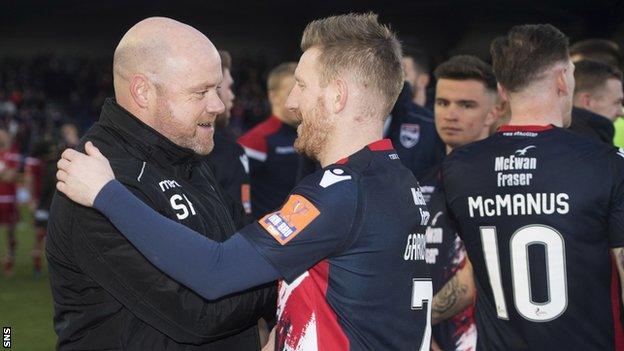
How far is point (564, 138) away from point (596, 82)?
1.59m

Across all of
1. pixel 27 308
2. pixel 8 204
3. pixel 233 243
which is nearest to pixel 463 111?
pixel 233 243

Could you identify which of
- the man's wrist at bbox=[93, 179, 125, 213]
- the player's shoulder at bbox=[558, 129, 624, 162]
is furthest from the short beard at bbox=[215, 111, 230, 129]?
the man's wrist at bbox=[93, 179, 125, 213]

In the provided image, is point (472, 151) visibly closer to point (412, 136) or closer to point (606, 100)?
point (606, 100)

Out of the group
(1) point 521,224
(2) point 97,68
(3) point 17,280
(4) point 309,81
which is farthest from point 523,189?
(2) point 97,68

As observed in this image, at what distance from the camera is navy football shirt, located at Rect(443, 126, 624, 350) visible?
11.1 ft

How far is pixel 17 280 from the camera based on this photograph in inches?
475

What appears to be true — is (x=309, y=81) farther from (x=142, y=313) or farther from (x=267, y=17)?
(x=267, y=17)

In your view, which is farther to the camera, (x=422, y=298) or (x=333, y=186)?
(x=422, y=298)

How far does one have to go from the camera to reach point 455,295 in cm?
422

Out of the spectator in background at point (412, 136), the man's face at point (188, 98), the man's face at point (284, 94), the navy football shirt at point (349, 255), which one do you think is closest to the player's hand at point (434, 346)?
the spectator in background at point (412, 136)

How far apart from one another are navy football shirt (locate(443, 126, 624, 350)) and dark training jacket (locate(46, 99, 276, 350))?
111cm

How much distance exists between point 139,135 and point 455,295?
1905 millimetres

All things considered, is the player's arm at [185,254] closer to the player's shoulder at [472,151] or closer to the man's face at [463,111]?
the player's shoulder at [472,151]

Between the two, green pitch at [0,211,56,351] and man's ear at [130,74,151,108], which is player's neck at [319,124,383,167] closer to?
man's ear at [130,74,151,108]
